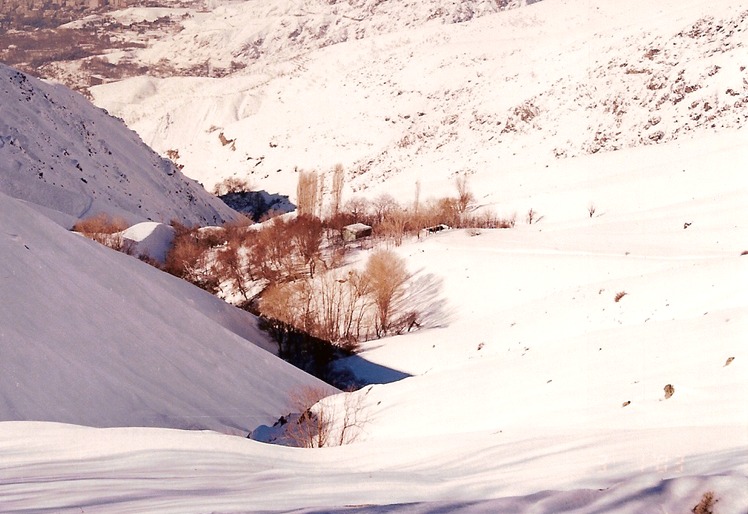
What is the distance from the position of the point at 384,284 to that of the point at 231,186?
6264cm

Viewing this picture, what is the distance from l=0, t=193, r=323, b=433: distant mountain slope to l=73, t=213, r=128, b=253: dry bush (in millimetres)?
17224

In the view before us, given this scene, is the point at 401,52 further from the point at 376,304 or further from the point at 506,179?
the point at 376,304

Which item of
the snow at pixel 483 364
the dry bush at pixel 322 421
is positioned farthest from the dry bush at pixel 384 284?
the dry bush at pixel 322 421

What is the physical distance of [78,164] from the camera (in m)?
52.3

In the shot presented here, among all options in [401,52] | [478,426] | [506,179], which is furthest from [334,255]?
[401,52]

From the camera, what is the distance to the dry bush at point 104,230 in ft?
117

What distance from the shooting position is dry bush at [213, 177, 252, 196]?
93.2 metres

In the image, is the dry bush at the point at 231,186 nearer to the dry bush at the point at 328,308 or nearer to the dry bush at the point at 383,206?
the dry bush at the point at 383,206

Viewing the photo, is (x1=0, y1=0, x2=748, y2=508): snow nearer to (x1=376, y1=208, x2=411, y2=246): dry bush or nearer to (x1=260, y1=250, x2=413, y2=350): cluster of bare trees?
(x1=260, y1=250, x2=413, y2=350): cluster of bare trees

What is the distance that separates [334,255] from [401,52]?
83753 millimetres

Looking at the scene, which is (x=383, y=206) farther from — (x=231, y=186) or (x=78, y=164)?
(x=231, y=186)

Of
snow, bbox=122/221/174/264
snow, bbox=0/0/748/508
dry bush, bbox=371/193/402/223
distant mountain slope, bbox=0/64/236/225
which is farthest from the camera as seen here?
dry bush, bbox=371/193/402/223

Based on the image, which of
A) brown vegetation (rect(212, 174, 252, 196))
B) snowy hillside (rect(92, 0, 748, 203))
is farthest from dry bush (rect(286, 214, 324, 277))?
brown vegetation (rect(212, 174, 252, 196))

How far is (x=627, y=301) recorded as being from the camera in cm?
2405
